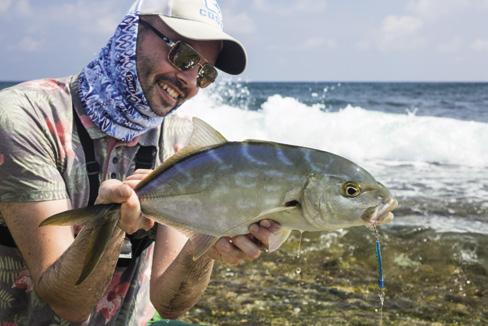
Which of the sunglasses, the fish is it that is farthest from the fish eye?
the sunglasses

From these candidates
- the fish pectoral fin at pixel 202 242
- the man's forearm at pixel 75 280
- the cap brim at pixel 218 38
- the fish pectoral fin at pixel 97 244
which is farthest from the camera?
the cap brim at pixel 218 38

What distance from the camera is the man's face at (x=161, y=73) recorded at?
2971 millimetres

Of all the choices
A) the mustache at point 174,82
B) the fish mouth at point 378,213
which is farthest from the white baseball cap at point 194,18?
Answer: the fish mouth at point 378,213

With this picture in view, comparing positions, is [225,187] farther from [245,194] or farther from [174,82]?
[174,82]

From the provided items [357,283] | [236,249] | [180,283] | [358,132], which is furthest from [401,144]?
[236,249]

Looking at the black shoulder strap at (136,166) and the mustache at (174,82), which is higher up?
the mustache at (174,82)

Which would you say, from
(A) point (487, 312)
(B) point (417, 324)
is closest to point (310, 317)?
(B) point (417, 324)

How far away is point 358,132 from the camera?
2144 cm

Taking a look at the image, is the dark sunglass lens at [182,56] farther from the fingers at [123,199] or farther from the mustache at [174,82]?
the fingers at [123,199]

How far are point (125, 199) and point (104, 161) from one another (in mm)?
781

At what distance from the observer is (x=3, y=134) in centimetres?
271

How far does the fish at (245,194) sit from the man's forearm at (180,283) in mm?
724

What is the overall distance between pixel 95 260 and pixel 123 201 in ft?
0.85

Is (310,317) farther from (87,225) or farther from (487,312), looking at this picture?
(87,225)
